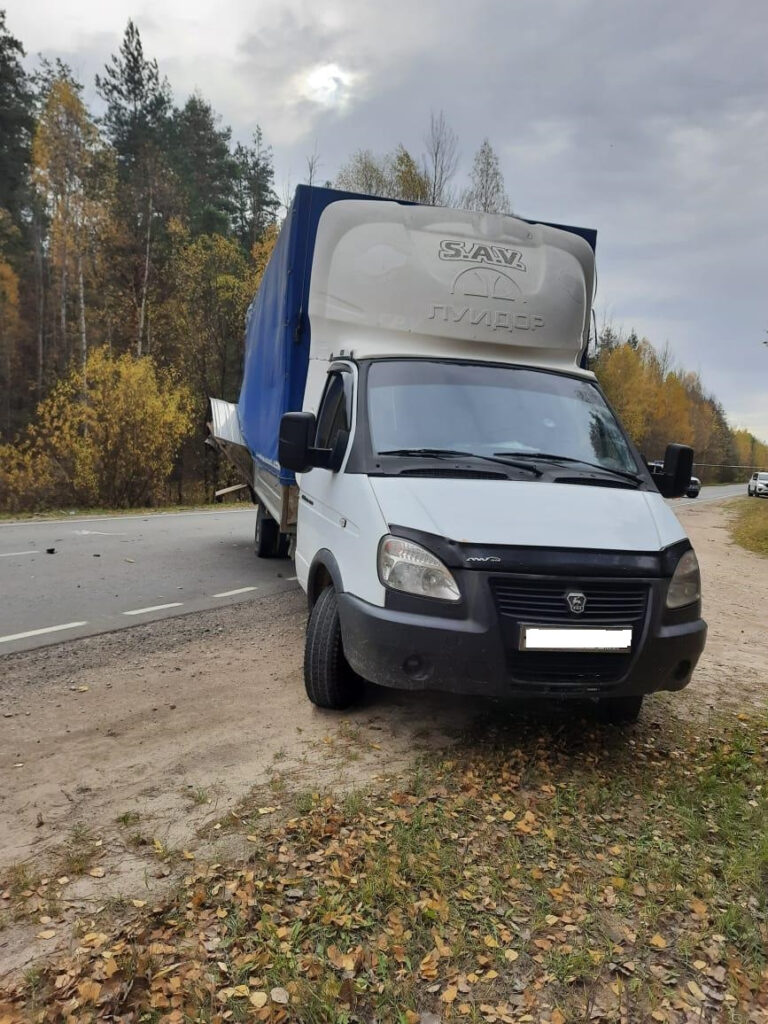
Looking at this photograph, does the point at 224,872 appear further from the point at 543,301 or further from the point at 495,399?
the point at 543,301

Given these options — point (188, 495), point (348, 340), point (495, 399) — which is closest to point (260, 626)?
point (348, 340)

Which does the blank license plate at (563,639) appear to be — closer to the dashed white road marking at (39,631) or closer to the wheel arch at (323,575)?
the wheel arch at (323,575)

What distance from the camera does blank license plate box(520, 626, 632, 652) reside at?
3.34 m

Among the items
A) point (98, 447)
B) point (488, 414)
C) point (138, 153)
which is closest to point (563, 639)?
point (488, 414)

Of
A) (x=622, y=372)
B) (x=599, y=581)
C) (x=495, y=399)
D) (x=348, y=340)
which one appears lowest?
(x=599, y=581)

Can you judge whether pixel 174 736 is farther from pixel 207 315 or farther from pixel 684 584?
pixel 207 315

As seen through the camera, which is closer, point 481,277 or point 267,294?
point 481,277

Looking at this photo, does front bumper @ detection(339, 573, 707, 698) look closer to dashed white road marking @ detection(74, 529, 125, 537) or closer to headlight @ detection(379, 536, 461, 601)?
headlight @ detection(379, 536, 461, 601)

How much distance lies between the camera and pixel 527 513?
11.5ft

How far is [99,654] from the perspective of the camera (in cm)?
554

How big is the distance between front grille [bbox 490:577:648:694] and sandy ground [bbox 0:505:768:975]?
864mm

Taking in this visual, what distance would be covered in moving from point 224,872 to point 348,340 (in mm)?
3694

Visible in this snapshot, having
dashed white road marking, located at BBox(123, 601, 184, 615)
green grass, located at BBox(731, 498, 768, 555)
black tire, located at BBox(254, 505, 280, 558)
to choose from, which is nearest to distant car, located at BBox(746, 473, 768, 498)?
green grass, located at BBox(731, 498, 768, 555)

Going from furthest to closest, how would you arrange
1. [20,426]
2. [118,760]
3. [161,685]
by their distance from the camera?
1. [20,426]
2. [161,685]
3. [118,760]
